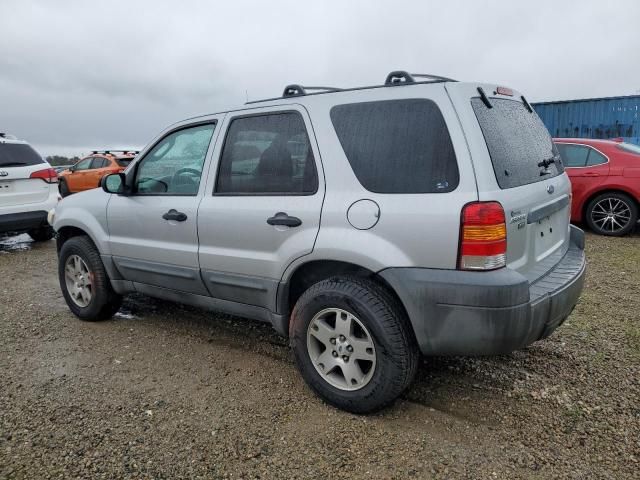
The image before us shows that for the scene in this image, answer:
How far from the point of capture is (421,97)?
2605mm

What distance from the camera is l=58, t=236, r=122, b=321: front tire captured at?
4199mm

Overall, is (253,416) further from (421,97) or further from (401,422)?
(421,97)

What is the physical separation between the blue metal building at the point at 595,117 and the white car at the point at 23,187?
41.8 feet

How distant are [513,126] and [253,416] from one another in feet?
7.25

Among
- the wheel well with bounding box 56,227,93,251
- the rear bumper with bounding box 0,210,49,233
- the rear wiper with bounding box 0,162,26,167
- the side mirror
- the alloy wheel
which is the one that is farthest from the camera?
the rear wiper with bounding box 0,162,26,167

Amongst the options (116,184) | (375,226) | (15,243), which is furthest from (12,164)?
(375,226)

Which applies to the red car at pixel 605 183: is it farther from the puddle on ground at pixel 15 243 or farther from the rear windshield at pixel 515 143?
the puddle on ground at pixel 15 243

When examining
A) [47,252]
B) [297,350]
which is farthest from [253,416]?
[47,252]

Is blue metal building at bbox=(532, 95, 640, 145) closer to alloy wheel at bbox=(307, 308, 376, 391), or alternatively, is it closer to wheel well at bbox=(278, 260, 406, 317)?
wheel well at bbox=(278, 260, 406, 317)

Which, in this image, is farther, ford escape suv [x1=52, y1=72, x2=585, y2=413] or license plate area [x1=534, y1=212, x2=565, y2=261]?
license plate area [x1=534, y1=212, x2=565, y2=261]

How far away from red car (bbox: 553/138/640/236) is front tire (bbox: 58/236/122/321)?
6.67 meters

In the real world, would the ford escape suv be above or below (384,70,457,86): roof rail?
below

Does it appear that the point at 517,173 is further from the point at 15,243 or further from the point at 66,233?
the point at 15,243

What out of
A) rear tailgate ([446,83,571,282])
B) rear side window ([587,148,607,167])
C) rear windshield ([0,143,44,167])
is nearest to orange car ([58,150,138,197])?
rear windshield ([0,143,44,167])
